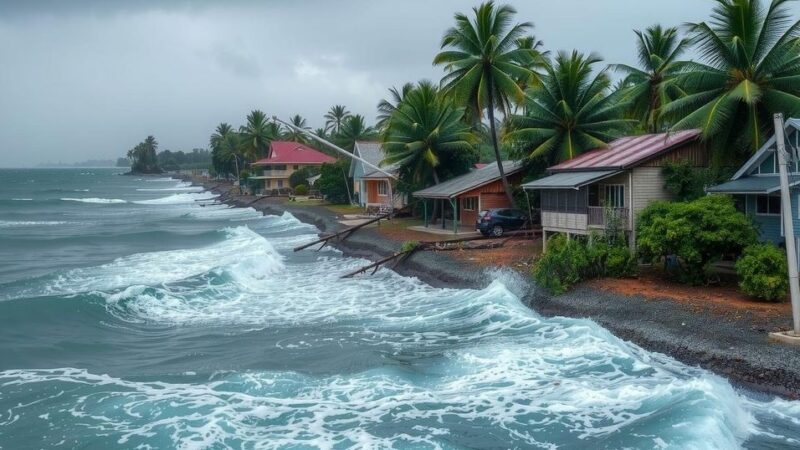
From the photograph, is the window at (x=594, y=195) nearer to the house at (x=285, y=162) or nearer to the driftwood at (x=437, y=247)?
the driftwood at (x=437, y=247)

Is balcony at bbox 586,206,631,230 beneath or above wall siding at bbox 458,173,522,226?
beneath

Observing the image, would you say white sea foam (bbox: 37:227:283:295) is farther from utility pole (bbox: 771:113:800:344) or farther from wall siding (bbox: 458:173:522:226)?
utility pole (bbox: 771:113:800:344)

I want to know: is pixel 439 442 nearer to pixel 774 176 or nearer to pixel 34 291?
pixel 774 176

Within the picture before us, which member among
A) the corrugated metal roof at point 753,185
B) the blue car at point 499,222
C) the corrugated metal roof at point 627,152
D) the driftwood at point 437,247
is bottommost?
the driftwood at point 437,247

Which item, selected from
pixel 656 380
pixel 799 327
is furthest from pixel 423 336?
pixel 799 327

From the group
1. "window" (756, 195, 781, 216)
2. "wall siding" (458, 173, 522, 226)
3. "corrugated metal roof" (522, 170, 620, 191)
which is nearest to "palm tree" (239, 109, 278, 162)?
"wall siding" (458, 173, 522, 226)

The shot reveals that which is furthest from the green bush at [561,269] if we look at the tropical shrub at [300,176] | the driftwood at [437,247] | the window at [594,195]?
the tropical shrub at [300,176]
